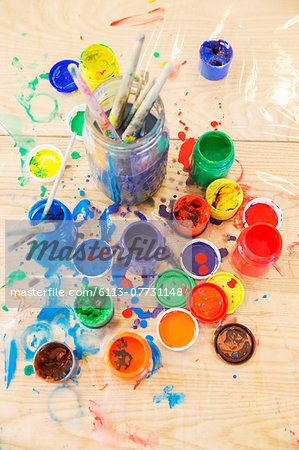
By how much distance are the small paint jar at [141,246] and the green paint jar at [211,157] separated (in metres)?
0.17

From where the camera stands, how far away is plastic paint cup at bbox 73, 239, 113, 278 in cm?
92

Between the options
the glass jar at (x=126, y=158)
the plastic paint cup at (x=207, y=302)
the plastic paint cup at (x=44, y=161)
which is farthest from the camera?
the plastic paint cup at (x=44, y=161)

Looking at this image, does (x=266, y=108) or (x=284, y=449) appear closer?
(x=284, y=449)

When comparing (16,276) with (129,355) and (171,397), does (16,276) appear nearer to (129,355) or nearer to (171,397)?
(129,355)

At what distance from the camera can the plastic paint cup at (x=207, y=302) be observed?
0.87 metres

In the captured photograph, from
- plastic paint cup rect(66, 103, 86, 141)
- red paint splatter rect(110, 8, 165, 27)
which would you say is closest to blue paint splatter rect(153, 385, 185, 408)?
plastic paint cup rect(66, 103, 86, 141)

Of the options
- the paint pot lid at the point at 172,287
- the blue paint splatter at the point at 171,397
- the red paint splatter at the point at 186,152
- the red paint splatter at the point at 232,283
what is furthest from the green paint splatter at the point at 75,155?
the blue paint splatter at the point at 171,397

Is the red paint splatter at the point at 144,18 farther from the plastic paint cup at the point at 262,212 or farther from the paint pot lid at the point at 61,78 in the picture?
the plastic paint cup at the point at 262,212

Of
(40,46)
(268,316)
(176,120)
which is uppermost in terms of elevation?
(40,46)

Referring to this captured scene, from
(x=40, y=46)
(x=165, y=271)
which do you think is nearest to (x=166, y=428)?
(x=165, y=271)

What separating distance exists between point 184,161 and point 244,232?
0.24m

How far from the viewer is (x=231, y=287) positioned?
2.97 ft

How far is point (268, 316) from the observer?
2.91ft

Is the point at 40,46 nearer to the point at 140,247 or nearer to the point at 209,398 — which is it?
the point at 140,247
